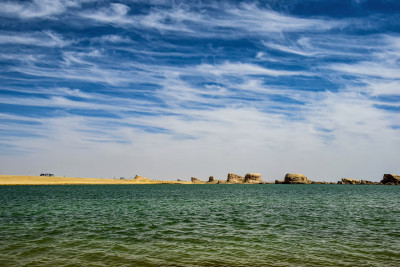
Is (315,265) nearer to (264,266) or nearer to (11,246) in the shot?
(264,266)

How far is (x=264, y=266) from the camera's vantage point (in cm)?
1684

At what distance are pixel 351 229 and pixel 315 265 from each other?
14.1 metres

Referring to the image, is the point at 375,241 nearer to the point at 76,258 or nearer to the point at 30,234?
the point at 76,258

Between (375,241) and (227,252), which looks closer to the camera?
(227,252)

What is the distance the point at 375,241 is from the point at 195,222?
17.1 meters

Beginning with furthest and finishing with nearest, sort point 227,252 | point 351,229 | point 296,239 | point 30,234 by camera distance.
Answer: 1. point 351,229
2. point 30,234
3. point 296,239
4. point 227,252

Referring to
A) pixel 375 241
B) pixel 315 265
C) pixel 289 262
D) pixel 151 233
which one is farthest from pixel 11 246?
pixel 375 241

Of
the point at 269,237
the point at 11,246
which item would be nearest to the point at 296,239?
the point at 269,237

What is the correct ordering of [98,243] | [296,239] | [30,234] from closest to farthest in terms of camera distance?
[98,243] < [296,239] < [30,234]

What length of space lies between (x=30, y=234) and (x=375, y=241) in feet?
90.5

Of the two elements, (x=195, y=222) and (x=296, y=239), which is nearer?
(x=296, y=239)

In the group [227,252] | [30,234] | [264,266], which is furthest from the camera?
[30,234]

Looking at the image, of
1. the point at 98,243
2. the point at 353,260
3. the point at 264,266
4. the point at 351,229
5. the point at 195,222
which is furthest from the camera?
the point at 195,222

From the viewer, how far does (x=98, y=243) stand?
22.3m
